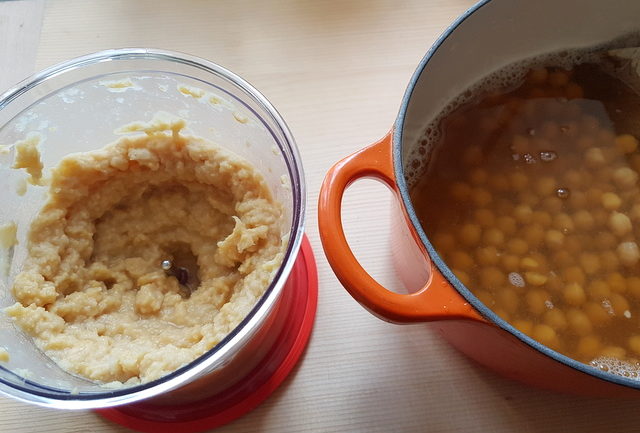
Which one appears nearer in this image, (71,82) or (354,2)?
(71,82)

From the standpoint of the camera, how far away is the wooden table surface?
2.49ft

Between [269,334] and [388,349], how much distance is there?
170 millimetres

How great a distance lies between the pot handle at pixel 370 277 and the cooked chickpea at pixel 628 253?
33 cm

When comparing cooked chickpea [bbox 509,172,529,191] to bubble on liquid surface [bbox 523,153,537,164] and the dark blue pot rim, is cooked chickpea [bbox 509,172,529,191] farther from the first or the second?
the dark blue pot rim

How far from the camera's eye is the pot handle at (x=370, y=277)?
550mm

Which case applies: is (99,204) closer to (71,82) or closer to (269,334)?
(71,82)

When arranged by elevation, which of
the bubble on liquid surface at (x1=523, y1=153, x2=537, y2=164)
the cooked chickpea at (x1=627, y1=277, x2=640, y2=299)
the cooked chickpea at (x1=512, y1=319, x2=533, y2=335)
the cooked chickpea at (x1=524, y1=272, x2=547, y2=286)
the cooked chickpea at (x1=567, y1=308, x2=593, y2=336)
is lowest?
the cooked chickpea at (x1=567, y1=308, x2=593, y2=336)

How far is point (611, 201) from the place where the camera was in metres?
0.78

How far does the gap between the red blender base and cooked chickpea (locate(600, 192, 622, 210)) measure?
0.43 metres

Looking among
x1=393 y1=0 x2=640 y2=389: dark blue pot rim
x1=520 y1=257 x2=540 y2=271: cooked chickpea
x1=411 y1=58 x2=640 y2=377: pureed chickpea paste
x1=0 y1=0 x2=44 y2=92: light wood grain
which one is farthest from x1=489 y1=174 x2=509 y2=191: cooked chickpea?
x1=0 y1=0 x2=44 y2=92: light wood grain

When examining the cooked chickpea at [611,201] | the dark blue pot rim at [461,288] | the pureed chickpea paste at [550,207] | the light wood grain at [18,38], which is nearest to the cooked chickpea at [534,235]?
the pureed chickpea paste at [550,207]

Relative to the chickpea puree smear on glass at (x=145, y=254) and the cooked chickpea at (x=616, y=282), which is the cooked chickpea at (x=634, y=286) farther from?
the chickpea puree smear on glass at (x=145, y=254)

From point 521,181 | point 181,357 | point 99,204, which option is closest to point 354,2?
point 521,181

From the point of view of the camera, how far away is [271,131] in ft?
2.46
